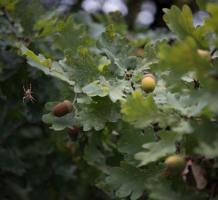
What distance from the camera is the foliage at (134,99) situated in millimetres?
942

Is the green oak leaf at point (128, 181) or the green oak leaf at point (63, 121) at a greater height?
the green oak leaf at point (63, 121)

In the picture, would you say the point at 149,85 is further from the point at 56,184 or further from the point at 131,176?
the point at 56,184

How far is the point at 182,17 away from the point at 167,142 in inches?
12.0

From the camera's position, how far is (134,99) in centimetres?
99

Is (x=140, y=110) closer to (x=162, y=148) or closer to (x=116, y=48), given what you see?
(x=162, y=148)

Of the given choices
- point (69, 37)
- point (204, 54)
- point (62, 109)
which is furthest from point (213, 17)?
point (69, 37)

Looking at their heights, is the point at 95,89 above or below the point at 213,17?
below

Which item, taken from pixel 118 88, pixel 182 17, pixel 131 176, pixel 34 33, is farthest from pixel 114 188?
pixel 34 33

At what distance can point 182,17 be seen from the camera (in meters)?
1.12

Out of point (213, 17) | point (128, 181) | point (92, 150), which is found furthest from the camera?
point (92, 150)

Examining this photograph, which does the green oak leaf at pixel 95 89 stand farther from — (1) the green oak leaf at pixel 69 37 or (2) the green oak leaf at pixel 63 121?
(1) the green oak leaf at pixel 69 37

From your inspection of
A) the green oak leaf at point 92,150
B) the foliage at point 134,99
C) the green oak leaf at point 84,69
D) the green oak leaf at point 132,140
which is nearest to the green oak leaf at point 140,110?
the foliage at point 134,99

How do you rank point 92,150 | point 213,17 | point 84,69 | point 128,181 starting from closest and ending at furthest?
1. point 213,17
2. point 128,181
3. point 84,69
4. point 92,150

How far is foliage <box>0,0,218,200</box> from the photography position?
3.09 ft
